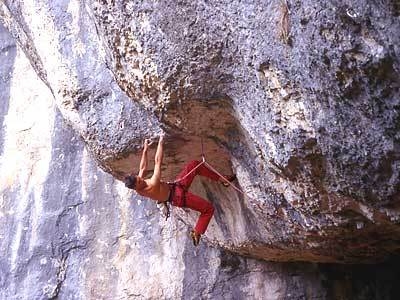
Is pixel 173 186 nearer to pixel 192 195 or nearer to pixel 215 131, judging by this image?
pixel 192 195

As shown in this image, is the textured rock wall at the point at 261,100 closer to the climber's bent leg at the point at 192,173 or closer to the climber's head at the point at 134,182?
the climber's bent leg at the point at 192,173

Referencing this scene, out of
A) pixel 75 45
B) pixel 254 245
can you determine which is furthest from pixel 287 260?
pixel 75 45

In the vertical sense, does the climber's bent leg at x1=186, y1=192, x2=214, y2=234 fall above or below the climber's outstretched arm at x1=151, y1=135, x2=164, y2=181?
below

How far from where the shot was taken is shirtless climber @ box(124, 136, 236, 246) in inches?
126

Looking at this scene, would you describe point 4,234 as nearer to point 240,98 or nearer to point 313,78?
point 240,98

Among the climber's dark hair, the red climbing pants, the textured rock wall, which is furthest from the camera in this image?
the red climbing pants

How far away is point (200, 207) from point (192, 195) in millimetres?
87

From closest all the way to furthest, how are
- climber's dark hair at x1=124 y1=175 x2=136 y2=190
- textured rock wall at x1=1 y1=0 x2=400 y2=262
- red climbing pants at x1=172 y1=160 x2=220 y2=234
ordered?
textured rock wall at x1=1 y1=0 x2=400 y2=262 → climber's dark hair at x1=124 y1=175 x2=136 y2=190 → red climbing pants at x1=172 y1=160 x2=220 y2=234

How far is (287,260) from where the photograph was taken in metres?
4.17

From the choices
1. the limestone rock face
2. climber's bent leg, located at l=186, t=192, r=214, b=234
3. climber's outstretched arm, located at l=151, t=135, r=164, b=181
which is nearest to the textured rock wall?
the limestone rock face

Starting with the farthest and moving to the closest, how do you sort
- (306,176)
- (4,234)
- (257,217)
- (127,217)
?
(4,234) → (127,217) → (257,217) → (306,176)

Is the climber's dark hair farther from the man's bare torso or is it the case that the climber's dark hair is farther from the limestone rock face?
the limestone rock face

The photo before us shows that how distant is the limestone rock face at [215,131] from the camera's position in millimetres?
2295

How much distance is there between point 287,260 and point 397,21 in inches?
94.2
